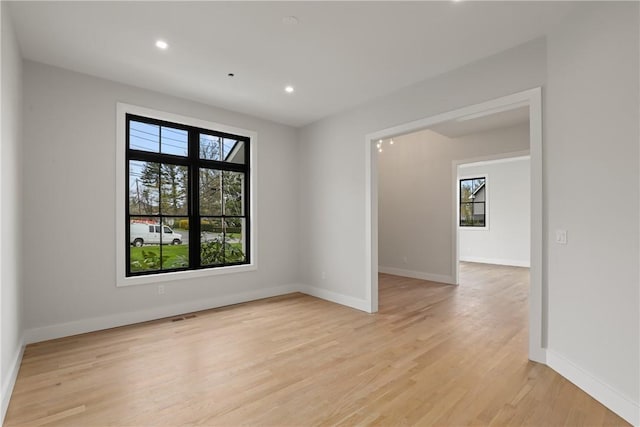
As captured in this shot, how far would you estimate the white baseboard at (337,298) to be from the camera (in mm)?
4449

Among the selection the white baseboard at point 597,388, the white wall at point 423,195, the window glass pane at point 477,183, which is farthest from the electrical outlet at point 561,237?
the window glass pane at point 477,183

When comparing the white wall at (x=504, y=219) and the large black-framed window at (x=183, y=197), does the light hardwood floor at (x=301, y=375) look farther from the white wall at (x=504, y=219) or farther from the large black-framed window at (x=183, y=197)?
the white wall at (x=504, y=219)

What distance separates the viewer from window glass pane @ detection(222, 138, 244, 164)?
16.2ft

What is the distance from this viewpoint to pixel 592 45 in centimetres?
236

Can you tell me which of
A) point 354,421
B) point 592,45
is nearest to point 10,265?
point 354,421

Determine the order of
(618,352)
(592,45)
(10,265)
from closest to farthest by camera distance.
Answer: (618,352) → (592,45) → (10,265)

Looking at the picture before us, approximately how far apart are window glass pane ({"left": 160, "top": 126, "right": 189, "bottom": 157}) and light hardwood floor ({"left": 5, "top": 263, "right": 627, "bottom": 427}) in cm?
227

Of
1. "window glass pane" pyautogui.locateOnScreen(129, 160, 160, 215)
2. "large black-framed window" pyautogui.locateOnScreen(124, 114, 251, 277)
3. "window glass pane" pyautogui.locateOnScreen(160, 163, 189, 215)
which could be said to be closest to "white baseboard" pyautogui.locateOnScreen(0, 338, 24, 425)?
"large black-framed window" pyautogui.locateOnScreen(124, 114, 251, 277)

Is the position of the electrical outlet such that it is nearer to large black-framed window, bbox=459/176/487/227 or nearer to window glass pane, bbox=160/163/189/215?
window glass pane, bbox=160/163/189/215

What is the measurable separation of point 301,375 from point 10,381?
7.18ft

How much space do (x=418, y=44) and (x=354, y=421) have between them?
3.16 m

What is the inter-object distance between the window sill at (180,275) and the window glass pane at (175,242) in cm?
15

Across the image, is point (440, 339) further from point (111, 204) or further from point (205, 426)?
point (111, 204)

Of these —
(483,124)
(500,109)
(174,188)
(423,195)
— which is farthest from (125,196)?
(483,124)
